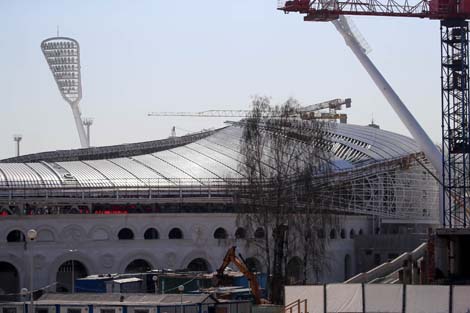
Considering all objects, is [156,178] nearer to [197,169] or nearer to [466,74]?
[197,169]

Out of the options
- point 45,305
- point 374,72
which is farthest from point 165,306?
point 374,72

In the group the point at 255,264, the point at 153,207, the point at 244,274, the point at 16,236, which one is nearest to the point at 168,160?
the point at 153,207

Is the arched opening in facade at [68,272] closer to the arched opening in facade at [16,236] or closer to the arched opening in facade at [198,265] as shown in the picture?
the arched opening in facade at [16,236]

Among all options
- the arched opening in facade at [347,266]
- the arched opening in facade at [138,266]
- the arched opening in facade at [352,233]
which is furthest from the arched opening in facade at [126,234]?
the arched opening in facade at [352,233]

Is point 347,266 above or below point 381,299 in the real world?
below

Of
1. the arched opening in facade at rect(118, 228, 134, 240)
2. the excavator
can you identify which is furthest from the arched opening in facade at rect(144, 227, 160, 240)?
the excavator

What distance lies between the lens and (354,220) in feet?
331

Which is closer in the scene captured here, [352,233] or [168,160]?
[352,233]

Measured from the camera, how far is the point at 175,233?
91188 millimetres

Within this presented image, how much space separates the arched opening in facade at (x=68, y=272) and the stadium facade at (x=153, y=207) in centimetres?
10

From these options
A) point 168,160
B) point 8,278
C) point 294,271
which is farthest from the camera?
point 168,160

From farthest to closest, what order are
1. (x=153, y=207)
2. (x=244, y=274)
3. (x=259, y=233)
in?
1. (x=153, y=207)
2. (x=259, y=233)
3. (x=244, y=274)

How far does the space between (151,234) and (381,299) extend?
46.1 metres

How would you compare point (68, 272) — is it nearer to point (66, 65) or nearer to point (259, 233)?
point (259, 233)
